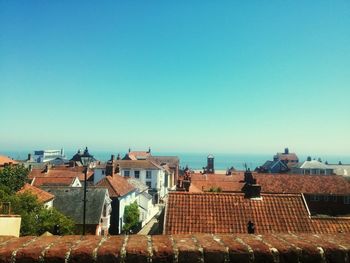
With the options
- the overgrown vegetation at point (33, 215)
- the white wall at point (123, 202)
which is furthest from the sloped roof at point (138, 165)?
the overgrown vegetation at point (33, 215)

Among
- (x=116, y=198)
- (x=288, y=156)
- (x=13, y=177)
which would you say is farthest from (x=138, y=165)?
(x=288, y=156)

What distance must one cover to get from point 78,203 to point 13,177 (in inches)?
285

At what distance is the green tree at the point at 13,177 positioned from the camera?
33.8 m

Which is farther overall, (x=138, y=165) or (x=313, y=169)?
(x=313, y=169)

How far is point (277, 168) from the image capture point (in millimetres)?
100312

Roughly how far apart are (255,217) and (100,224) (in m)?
20.6

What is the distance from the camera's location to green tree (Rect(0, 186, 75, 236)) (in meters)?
25.1

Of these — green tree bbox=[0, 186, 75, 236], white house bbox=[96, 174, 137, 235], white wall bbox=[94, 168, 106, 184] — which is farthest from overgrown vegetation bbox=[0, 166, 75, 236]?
white wall bbox=[94, 168, 106, 184]

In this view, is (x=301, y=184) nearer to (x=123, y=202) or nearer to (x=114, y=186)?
(x=123, y=202)

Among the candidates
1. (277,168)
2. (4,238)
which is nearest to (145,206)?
(4,238)

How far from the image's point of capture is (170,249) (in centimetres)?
370

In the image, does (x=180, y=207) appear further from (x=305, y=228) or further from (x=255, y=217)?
(x=305, y=228)

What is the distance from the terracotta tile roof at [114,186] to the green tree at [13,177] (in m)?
10.6

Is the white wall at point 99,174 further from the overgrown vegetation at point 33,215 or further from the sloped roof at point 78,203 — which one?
the overgrown vegetation at point 33,215
